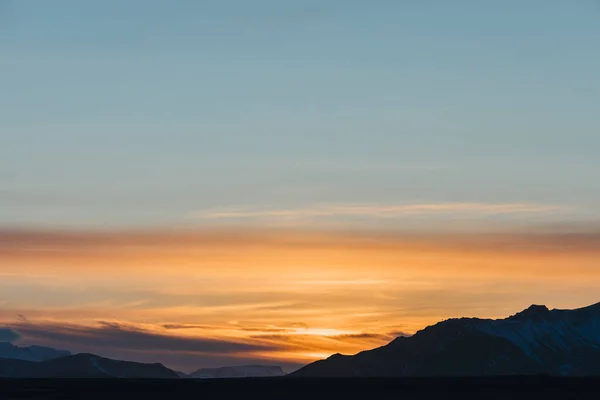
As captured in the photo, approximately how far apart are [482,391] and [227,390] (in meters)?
38.9

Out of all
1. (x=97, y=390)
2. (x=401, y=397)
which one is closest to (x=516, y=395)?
(x=401, y=397)

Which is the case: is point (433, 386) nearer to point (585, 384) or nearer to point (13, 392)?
point (585, 384)

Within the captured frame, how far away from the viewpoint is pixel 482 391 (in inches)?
6383

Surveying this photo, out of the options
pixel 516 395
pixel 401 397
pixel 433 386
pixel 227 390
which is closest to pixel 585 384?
pixel 433 386

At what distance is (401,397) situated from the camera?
150250 mm

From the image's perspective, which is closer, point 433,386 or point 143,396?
point 143,396

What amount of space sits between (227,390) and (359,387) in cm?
2143

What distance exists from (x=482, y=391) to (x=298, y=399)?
3335 cm

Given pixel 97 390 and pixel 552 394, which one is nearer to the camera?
pixel 552 394

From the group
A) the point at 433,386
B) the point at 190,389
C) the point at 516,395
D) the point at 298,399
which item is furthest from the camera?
the point at 433,386

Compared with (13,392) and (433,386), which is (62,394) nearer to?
(13,392)

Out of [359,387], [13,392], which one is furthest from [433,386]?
[13,392]

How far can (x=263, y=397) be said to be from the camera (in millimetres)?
147500

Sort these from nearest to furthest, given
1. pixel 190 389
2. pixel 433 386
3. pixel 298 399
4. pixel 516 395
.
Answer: pixel 298 399 → pixel 516 395 → pixel 190 389 → pixel 433 386
